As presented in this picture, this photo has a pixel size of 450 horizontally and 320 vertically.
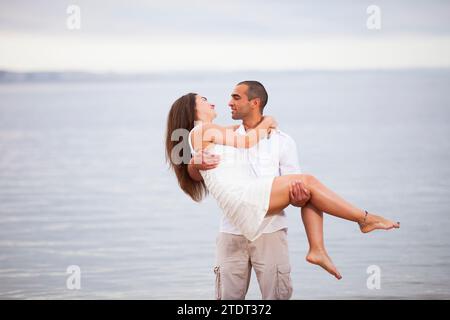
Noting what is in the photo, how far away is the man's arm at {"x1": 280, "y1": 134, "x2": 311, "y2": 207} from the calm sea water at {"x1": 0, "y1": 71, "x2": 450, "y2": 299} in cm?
180

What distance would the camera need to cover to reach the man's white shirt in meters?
4.21

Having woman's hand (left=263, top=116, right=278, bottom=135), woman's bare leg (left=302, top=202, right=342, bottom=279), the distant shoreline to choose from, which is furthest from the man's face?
the distant shoreline

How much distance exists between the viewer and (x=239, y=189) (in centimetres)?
426

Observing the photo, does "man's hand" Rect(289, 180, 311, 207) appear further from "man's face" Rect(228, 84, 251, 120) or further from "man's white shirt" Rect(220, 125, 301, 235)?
"man's face" Rect(228, 84, 251, 120)

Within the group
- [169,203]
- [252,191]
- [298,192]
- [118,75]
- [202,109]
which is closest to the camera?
[298,192]

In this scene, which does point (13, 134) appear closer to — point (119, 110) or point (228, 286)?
point (119, 110)

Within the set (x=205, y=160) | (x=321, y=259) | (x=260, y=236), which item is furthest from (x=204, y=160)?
(x=321, y=259)

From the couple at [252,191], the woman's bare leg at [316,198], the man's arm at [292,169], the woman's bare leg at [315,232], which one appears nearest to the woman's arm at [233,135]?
the couple at [252,191]

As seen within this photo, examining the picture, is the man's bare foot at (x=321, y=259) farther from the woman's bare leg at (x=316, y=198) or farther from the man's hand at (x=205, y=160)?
the man's hand at (x=205, y=160)

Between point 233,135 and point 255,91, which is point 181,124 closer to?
point 233,135

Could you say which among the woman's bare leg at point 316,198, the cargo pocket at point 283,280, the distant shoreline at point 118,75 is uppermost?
the distant shoreline at point 118,75

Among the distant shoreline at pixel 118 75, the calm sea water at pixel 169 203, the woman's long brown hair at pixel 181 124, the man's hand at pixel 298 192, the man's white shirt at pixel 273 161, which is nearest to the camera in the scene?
the man's hand at pixel 298 192

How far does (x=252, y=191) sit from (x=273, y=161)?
16cm

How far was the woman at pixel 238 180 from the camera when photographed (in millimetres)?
4141
